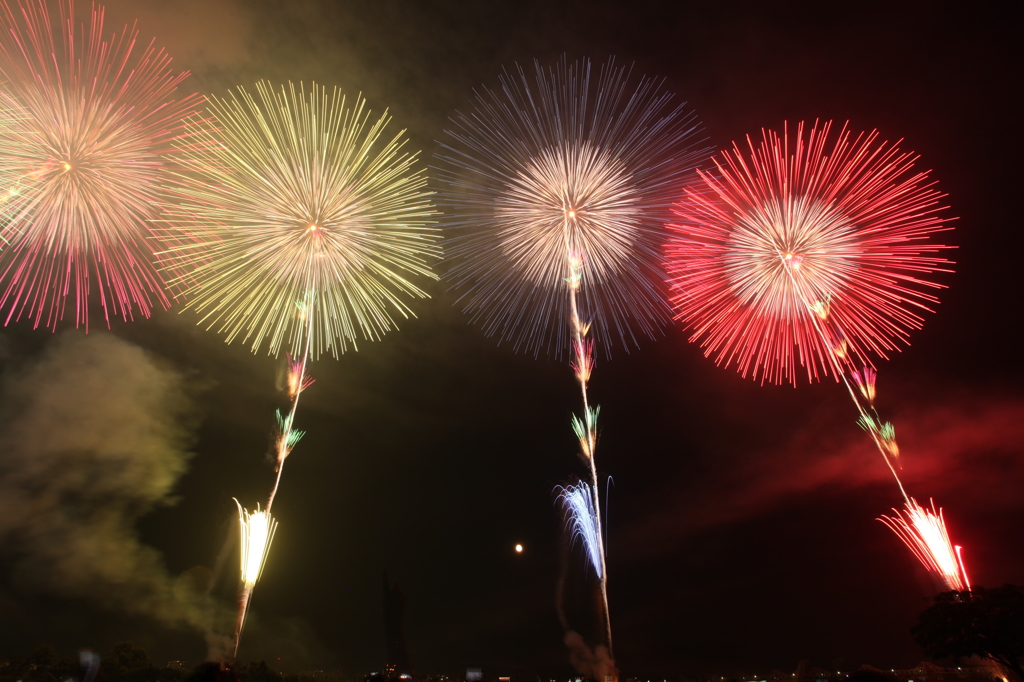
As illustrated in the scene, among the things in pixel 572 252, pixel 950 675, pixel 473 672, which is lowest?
pixel 950 675

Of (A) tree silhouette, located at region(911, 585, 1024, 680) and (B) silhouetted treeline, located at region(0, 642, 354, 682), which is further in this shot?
(B) silhouetted treeline, located at region(0, 642, 354, 682)

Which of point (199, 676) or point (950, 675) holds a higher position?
point (199, 676)

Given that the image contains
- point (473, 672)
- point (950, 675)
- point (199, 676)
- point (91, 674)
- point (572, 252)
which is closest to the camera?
point (199, 676)

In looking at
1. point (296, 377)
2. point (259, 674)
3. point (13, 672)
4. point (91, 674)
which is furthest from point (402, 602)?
point (91, 674)

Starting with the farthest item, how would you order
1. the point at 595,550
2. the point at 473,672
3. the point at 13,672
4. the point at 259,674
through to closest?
1. the point at 259,674
2. the point at 13,672
3. the point at 595,550
4. the point at 473,672

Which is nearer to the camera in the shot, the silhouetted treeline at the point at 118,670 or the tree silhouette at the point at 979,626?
the tree silhouette at the point at 979,626

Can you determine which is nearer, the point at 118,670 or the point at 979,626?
the point at 979,626

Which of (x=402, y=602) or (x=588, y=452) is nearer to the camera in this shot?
(x=588, y=452)

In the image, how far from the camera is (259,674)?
142ft

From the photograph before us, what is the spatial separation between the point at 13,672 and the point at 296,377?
128ft

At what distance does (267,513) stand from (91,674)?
17.8 m

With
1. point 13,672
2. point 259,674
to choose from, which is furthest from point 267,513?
point 13,672

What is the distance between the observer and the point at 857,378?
30.3 m

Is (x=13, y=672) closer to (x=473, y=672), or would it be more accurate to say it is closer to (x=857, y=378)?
(x=473, y=672)
